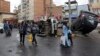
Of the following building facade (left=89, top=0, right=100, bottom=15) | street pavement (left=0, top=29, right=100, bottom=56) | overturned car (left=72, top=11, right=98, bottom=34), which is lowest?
street pavement (left=0, top=29, right=100, bottom=56)

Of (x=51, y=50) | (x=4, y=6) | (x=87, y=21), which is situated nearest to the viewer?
(x=51, y=50)

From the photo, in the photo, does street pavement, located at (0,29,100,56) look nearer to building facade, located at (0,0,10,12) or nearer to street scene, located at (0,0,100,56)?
street scene, located at (0,0,100,56)

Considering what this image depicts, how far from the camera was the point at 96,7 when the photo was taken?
7400 centimetres

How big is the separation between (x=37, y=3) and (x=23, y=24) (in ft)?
349

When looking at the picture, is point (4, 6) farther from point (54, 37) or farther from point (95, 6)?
point (54, 37)

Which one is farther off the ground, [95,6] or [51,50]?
[95,6]

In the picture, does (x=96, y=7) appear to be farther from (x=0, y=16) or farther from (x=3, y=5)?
(x=3, y=5)

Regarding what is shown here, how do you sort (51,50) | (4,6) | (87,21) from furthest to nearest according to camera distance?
(4,6), (87,21), (51,50)

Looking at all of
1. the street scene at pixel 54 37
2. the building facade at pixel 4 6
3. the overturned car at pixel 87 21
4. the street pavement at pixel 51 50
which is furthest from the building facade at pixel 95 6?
the building facade at pixel 4 6

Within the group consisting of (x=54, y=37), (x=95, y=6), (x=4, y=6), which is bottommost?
(x=54, y=37)

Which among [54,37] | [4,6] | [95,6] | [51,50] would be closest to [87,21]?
[54,37]

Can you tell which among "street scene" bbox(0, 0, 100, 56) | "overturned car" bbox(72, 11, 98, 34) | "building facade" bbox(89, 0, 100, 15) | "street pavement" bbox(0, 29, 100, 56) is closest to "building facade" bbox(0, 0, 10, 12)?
"building facade" bbox(89, 0, 100, 15)

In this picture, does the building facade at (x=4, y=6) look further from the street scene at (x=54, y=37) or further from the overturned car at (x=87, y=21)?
the overturned car at (x=87, y=21)

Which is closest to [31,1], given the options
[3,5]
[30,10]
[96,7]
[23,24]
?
[30,10]
